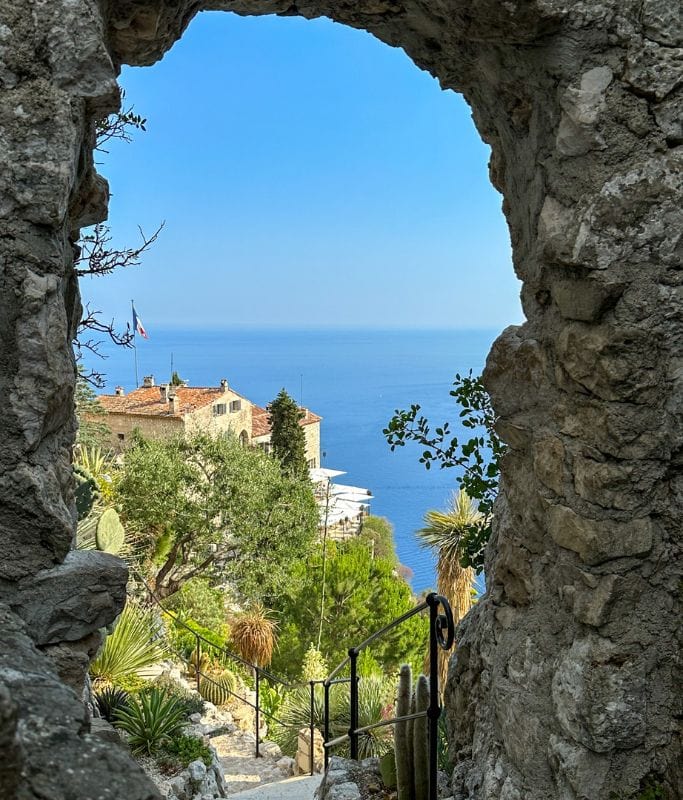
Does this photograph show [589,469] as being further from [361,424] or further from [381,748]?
[361,424]

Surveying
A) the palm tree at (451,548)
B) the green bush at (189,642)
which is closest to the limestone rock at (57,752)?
the palm tree at (451,548)

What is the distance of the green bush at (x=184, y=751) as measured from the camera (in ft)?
18.9

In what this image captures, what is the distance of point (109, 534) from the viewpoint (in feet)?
23.9

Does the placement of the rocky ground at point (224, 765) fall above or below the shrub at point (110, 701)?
below

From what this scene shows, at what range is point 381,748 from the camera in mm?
7059

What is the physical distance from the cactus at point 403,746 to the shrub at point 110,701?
3396 millimetres

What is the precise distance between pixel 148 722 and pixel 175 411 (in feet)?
50.6

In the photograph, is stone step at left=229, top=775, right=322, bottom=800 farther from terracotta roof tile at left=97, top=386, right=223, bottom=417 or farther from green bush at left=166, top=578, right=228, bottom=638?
terracotta roof tile at left=97, top=386, right=223, bottom=417

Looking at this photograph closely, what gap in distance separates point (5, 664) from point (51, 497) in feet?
2.14

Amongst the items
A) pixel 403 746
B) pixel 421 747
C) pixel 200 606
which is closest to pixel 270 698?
pixel 200 606

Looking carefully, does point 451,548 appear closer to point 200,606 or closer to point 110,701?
point 110,701

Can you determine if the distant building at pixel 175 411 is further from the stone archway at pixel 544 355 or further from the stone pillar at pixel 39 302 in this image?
the stone pillar at pixel 39 302

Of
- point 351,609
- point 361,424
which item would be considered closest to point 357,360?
point 361,424

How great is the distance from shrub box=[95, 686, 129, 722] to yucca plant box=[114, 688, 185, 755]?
11 cm
